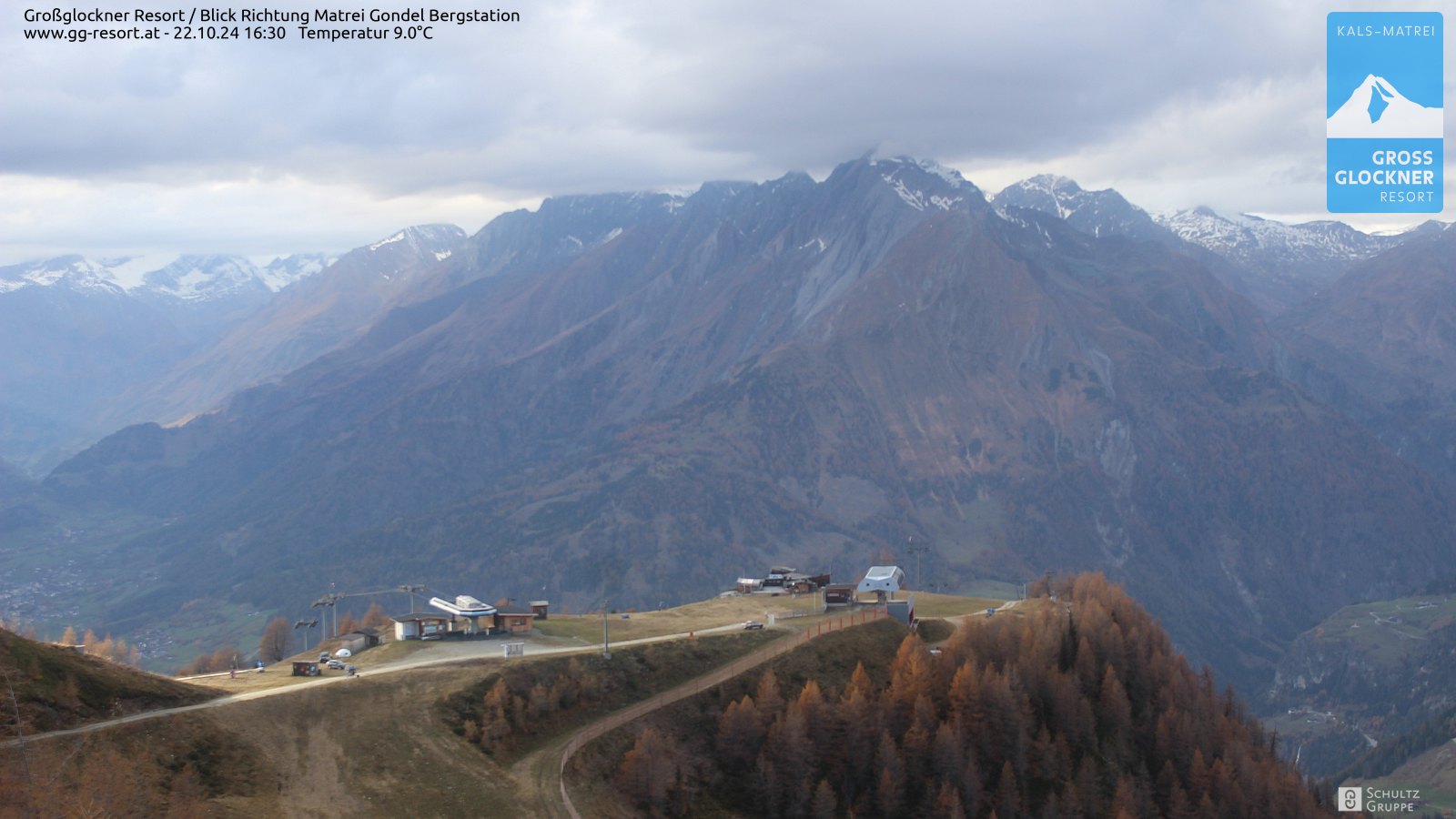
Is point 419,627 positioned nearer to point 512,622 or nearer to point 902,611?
point 512,622

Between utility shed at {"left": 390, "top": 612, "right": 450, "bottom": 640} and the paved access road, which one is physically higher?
utility shed at {"left": 390, "top": 612, "right": 450, "bottom": 640}

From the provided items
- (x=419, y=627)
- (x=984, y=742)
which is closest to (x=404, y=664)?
(x=419, y=627)

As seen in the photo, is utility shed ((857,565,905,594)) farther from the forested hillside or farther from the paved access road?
the paved access road

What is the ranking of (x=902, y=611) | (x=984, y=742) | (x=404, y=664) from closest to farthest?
(x=404, y=664) < (x=984, y=742) < (x=902, y=611)

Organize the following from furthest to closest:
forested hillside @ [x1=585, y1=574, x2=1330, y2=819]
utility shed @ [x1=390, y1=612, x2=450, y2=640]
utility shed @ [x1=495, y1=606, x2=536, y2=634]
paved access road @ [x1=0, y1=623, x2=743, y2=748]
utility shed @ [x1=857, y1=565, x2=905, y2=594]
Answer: utility shed @ [x1=857, y1=565, x2=905, y2=594] → utility shed @ [x1=495, y1=606, x2=536, y2=634] → utility shed @ [x1=390, y1=612, x2=450, y2=640] → forested hillside @ [x1=585, y1=574, x2=1330, y2=819] → paved access road @ [x1=0, y1=623, x2=743, y2=748]

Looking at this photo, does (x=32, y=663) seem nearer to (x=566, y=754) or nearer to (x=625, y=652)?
(x=566, y=754)

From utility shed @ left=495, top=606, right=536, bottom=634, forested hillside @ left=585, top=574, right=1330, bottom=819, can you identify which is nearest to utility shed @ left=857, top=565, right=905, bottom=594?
forested hillside @ left=585, top=574, right=1330, bottom=819

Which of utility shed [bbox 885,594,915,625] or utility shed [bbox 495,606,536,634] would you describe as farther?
utility shed [bbox 885,594,915,625]

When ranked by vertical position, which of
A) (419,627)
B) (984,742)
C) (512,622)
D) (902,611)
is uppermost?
(902,611)

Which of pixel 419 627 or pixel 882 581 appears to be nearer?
pixel 419 627

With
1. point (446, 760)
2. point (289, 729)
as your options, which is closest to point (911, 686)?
point (446, 760)

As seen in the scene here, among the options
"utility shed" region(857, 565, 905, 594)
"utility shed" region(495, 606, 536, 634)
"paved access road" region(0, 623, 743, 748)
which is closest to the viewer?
"paved access road" region(0, 623, 743, 748)
